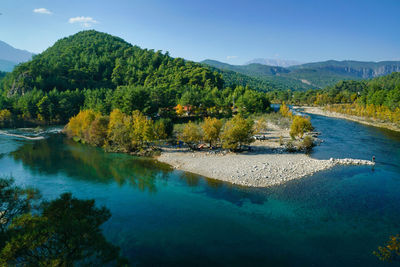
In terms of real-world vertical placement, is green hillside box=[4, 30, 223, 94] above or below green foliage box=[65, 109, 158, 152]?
above

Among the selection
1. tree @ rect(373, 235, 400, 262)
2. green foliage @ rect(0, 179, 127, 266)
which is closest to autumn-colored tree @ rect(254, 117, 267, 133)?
tree @ rect(373, 235, 400, 262)

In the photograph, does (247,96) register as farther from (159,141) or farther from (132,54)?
(132,54)

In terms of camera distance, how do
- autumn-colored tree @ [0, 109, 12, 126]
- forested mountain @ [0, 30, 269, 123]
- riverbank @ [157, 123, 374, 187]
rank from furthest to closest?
autumn-colored tree @ [0, 109, 12, 126], forested mountain @ [0, 30, 269, 123], riverbank @ [157, 123, 374, 187]

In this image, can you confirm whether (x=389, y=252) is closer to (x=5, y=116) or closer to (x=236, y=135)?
(x=236, y=135)

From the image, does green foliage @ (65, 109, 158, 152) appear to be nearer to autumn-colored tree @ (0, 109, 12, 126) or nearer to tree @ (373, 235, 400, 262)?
tree @ (373, 235, 400, 262)

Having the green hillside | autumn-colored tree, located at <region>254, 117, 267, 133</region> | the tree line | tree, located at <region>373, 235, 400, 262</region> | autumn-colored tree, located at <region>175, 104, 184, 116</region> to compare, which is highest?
the green hillside

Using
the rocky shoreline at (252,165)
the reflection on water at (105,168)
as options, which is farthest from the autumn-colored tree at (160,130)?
the reflection on water at (105,168)
